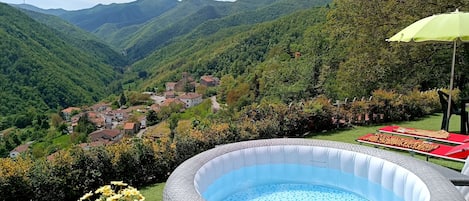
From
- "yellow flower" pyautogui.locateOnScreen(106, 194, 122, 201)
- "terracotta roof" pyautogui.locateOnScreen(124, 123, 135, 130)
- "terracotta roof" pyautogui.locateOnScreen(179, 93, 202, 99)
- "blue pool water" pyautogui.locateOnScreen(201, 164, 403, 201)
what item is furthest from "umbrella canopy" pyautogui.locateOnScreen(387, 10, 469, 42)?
"terracotta roof" pyautogui.locateOnScreen(179, 93, 202, 99)

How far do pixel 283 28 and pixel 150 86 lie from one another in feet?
129

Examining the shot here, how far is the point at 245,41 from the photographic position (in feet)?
234

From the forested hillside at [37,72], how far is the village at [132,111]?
4678mm

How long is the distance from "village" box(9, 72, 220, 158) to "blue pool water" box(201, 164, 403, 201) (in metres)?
45.1

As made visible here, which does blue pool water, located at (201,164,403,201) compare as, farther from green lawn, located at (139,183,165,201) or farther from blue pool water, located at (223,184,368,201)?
green lawn, located at (139,183,165,201)

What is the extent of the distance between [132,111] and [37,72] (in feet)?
61.3

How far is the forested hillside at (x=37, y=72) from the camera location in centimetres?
5734

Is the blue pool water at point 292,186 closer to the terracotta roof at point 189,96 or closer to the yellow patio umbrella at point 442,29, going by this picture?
the yellow patio umbrella at point 442,29

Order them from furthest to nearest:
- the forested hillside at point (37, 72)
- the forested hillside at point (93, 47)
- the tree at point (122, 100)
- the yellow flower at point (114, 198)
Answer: the forested hillside at point (93, 47) < the tree at point (122, 100) < the forested hillside at point (37, 72) < the yellow flower at point (114, 198)

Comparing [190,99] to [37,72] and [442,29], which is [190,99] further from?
[442,29]

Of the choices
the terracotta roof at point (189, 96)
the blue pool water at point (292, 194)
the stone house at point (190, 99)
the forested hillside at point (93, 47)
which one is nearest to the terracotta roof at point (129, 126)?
the stone house at point (190, 99)

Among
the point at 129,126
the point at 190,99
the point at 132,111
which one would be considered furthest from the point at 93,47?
the point at 129,126

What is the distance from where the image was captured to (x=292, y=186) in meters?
6.58

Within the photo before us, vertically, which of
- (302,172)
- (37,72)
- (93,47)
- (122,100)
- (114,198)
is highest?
(114,198)
